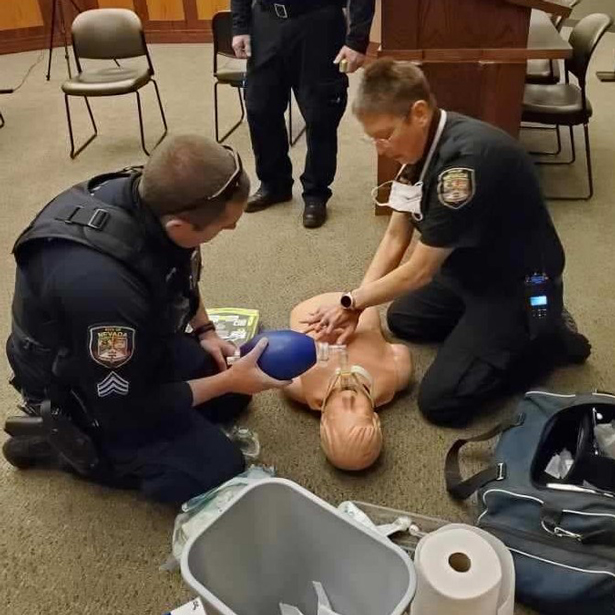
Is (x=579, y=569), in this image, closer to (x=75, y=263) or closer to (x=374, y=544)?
(x=374, y=544)

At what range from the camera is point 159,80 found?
4.94 meters

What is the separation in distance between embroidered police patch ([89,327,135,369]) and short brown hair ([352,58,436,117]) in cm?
79

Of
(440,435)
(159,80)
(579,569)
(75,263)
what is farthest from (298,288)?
(159,80)

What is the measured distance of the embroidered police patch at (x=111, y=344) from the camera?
137 cm

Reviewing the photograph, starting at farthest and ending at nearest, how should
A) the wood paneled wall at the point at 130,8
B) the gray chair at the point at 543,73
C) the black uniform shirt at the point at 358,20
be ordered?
the wood paneled wall at the point at 130,8
the gray chair at the point at 543,73
the black uniform shirt at the point at 358,20

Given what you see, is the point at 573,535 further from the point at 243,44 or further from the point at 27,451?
the point at 243,44

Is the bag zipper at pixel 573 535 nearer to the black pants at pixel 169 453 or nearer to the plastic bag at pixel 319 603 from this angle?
the plastic bag at pixel 319 603

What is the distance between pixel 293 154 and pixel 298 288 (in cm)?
134

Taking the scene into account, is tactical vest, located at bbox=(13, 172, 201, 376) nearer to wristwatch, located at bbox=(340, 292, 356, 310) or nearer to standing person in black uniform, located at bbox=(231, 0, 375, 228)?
Result: wristwatch, located at bbox=(340, 292, 356, 310)

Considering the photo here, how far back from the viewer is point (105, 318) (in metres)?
1.35

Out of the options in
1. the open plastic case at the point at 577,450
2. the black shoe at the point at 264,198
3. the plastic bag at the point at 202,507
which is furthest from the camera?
the black shoe at the point at 264,198

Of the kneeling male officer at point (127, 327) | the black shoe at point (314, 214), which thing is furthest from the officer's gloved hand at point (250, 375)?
the black shoe at point (314, 214)

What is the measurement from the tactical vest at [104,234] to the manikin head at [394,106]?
0.61 meters

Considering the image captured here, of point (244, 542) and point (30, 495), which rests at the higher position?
point (244, 542)
